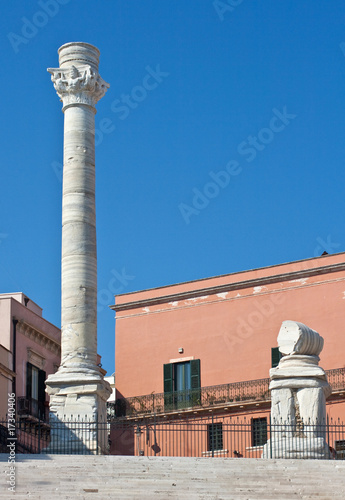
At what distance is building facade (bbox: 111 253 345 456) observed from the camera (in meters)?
38.7

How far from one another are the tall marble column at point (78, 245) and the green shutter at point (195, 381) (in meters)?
12.1

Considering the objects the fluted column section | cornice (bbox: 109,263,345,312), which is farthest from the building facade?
the fluted column section

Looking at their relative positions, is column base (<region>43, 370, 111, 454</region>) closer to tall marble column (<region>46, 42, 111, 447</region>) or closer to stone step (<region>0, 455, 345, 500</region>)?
tall marble column (<region>46, 42, 111, 447</region>)

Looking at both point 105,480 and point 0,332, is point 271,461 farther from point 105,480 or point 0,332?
point 0,332

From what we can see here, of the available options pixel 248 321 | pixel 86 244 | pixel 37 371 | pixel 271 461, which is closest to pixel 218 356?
pixel 248 321

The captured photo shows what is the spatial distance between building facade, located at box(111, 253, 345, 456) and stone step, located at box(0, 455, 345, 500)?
44.5 ft

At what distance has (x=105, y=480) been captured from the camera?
2248 centimetres

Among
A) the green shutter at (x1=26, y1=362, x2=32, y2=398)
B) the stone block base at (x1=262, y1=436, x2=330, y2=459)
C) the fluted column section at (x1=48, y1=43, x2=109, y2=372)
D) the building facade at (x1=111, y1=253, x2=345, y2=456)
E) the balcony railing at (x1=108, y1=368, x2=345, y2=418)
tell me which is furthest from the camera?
the green shutter at (x1=26, y1=362, x2=32, y2=398)

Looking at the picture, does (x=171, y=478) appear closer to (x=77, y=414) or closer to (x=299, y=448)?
(x=299, y=448)

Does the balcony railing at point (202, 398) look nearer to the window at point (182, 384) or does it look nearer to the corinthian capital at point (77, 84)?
the window at point (182, 384)

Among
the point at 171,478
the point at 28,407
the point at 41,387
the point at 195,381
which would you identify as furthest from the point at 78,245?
the point at 41,387

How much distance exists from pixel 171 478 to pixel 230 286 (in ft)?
59.6

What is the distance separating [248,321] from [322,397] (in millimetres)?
13568

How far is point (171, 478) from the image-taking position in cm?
2278
